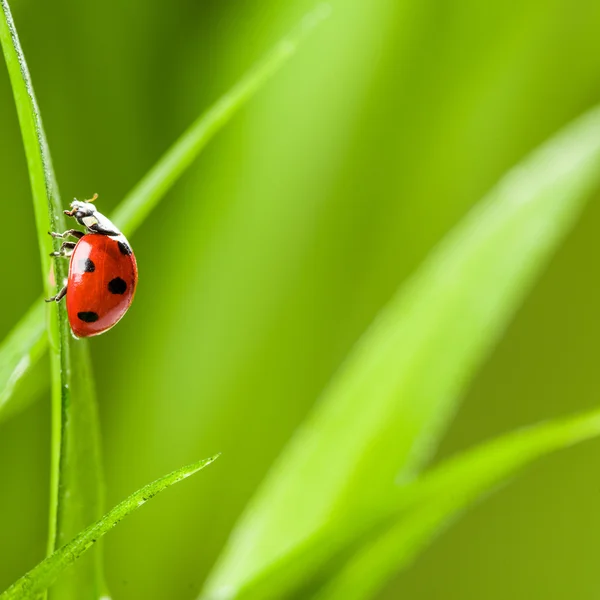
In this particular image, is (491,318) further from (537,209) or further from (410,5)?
(410,5)

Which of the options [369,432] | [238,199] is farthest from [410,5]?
[369,432]

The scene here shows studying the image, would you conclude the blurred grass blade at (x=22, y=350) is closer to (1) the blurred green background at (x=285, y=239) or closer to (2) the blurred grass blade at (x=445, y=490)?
(2) the blurred grass blade at (x=445, y=490)

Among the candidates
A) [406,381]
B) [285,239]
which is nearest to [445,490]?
[406,381]

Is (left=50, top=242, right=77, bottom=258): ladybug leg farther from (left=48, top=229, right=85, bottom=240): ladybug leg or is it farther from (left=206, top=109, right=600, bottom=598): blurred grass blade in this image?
(left=206, top=109, right=600, bottom=598): blurred grass blade

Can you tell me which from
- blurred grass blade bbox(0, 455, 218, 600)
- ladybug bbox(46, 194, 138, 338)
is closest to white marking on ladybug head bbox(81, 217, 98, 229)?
ladybug bbox(46, 194, 138, 338)

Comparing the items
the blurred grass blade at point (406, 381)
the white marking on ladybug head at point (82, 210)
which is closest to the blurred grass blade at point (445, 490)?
the blurred grass blade at point (406, 381)

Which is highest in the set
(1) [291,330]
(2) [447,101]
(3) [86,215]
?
(3) [86,215]

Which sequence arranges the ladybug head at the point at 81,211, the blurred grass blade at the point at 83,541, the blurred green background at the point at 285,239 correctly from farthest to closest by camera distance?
the blurred green background at the point at 285,239
the ladybug head at the point at 81,211
the blurred grass blade at the point at 83,541
